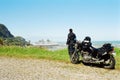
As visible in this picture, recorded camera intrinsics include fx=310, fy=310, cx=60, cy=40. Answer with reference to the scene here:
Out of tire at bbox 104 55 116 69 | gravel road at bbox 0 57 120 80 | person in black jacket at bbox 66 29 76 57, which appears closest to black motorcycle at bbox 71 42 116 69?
tire at bbox 104 55 116 69

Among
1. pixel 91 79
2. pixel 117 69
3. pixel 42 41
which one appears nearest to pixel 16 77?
pixel 91 79

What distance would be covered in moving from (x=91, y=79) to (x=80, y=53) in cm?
668

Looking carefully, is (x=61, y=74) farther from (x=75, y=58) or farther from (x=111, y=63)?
(x=75, y=58)

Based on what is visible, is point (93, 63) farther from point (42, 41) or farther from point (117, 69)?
point (42, 41)

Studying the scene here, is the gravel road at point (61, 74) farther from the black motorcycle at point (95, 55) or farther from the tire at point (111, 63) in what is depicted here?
the black motorcycle at point (95, 55)

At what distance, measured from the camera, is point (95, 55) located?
20.2 m

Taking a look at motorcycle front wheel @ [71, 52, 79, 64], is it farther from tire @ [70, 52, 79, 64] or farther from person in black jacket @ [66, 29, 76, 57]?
person in black jacket @ [66, 29, 76, 57]

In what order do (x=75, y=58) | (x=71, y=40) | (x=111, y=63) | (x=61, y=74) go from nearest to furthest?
(x=61, y=74) < (x=111, y=63) < (x=75, y=58) < (x=71, y=40)

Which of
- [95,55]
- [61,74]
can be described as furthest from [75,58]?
Result: [61,74]

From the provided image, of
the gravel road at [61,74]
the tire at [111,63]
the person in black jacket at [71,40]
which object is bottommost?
the gravel road at [61,74]

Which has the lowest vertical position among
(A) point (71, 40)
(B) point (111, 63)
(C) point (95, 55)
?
(B) point (111, 63)

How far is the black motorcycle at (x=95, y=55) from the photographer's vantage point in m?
18.8

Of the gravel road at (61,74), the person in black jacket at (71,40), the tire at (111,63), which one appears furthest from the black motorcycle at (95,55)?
the gravel road at (61,74)

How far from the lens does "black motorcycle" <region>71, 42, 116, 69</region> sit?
18.8 metres
